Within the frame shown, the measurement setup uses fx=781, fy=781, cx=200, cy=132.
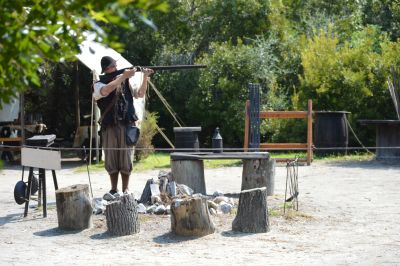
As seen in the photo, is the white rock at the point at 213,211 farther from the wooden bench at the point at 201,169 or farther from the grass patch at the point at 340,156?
the grass patch at the point at 340,156

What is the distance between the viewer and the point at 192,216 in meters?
8.05

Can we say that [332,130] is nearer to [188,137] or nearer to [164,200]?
[188,137]

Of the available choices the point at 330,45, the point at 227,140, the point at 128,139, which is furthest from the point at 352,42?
the point at 128,139

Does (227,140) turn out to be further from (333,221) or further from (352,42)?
(333,221)

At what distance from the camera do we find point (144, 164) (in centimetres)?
1644

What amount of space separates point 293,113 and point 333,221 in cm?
636

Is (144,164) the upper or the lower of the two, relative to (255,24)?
lower

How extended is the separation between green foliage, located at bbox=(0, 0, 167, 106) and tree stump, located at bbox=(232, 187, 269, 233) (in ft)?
17.1

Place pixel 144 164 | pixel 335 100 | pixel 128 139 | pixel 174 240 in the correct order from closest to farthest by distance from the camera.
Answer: pixel 174 240
pixel 128 139
pixel 144 164
pixel 335 100

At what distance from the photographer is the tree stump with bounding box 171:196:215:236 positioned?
805 cm

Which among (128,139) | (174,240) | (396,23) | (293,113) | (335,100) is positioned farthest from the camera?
(396,23)

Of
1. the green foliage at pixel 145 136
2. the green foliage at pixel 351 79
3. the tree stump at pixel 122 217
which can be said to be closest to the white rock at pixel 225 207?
the tree stump at pixel 122 217

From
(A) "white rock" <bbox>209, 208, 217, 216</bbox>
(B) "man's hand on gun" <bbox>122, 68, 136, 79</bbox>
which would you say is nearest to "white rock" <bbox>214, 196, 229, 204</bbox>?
(A) "white rock" <bbox>209, 208, 217, 216</bbox>

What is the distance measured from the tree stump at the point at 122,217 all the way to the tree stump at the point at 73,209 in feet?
1.51
